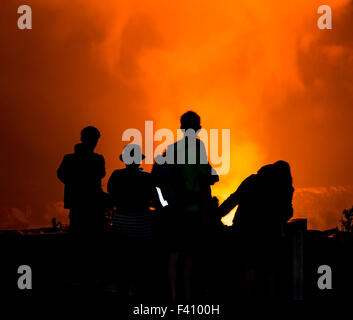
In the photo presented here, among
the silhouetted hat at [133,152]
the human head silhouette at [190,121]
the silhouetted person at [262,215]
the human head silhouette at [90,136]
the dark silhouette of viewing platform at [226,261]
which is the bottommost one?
the dark silhouette of viewing platform at [226,261]

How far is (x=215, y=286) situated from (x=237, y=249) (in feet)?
1.59

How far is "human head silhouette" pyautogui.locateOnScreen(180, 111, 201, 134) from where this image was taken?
714 centimetres

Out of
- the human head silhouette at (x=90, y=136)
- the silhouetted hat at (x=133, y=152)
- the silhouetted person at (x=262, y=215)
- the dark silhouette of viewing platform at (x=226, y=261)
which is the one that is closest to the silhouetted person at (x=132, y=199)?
the silhouetted hat at (x=133, y=152)

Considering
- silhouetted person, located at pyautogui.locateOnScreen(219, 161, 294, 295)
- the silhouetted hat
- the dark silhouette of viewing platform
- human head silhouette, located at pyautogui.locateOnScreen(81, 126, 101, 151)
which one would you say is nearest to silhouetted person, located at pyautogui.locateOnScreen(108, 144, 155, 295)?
the silhouetted hat

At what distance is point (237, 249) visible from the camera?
6.90 metres

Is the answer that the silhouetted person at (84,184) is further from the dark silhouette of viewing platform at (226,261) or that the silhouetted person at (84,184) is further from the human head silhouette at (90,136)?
the dark silhouette of viewing platform at (226,261)

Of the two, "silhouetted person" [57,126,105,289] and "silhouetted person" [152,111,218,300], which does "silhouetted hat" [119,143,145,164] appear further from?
"silhouetted person" [57,126,105,289]

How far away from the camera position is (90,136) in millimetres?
7895

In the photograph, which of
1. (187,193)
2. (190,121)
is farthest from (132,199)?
(190,121)

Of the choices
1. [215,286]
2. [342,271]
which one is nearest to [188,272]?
[215,286]

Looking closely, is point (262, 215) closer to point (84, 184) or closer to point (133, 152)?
point (133, 152)

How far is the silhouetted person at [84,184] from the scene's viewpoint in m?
7.85

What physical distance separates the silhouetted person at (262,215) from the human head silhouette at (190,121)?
823 mm

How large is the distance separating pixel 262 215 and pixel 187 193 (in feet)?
2.81
